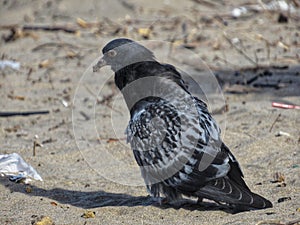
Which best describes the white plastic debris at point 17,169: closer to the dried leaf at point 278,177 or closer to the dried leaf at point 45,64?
the dried leaf at point 278,177

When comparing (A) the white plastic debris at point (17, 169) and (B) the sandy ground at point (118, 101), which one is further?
(A) the white plastic debris at point (17, 169)

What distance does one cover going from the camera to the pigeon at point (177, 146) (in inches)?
192

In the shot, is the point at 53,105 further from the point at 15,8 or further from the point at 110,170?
the point at 15,8

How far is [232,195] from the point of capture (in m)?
4.78

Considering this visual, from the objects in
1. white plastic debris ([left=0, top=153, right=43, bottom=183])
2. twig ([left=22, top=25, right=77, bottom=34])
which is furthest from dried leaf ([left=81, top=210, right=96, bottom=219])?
twig ([left=22, top=25, right=77, bottom=34])

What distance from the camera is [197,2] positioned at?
1336 cm

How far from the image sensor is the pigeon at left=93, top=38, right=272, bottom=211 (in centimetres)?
487

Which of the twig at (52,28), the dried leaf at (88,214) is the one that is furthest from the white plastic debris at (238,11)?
the dried leaf at (88,214)

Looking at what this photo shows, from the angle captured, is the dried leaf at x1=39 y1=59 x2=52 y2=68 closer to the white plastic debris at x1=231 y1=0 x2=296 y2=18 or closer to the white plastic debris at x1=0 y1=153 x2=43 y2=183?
the white plastic debris at x1=231 y1=0 x2=296 y2=18

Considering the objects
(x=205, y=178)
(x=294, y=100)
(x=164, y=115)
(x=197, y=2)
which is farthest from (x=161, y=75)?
(x=197, y=2)

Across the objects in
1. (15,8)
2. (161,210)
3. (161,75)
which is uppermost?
(161,75)

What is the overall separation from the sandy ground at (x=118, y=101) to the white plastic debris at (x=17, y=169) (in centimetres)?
12

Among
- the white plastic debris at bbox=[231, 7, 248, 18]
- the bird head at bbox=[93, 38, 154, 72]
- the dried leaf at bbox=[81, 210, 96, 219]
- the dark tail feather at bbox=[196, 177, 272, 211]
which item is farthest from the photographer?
the white plastic debris at bbox=[231, 7, 248, 18]

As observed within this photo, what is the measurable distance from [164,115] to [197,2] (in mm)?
8564
